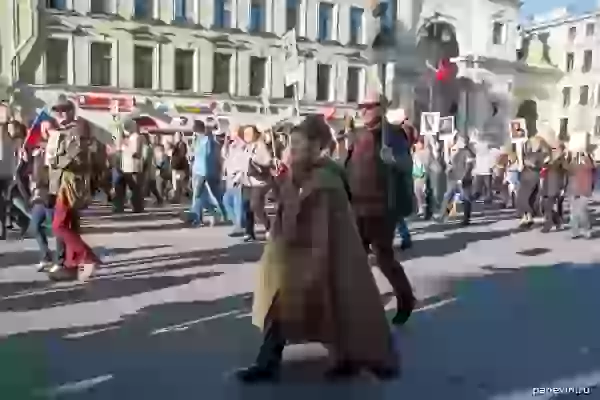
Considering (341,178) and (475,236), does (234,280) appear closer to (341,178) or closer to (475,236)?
(341,178)

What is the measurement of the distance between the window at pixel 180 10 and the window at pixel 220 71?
0.45 feet

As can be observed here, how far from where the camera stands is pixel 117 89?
6.48 feet

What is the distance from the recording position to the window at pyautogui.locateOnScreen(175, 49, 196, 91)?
2.01 m

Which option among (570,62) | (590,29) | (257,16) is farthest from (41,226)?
(590,29)

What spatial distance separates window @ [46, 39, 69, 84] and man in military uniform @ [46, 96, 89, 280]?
0.06m

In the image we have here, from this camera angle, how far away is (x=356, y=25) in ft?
7.09

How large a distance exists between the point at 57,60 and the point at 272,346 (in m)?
0.99

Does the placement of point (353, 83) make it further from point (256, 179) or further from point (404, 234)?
point (404, 234)

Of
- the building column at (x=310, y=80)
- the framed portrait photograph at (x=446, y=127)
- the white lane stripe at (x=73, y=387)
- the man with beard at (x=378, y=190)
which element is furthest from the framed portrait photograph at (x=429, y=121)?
the white lane stripe at (x=73, y=387)

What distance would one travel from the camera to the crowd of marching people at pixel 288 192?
197 cm

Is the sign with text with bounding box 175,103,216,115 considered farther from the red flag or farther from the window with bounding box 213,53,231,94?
the red flag

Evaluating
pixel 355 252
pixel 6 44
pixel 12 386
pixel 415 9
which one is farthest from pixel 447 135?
pixel 12 386

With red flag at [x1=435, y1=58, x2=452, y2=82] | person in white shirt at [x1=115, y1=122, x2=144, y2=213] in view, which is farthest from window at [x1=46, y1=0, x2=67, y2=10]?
red flag at [x1=435, y1=58, x2=452, y2=82]

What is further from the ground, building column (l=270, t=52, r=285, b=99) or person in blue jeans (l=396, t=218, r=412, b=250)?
building column (l=270, t=52, r=285, b=99)
